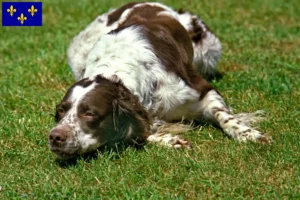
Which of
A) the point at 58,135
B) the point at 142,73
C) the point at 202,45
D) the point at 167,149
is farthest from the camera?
the point at 202,45

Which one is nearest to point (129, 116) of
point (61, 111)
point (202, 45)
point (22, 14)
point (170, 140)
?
point (170, 140)

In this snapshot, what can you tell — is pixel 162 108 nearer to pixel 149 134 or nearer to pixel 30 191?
pixel 149 134

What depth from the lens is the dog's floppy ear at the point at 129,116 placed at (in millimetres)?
5020

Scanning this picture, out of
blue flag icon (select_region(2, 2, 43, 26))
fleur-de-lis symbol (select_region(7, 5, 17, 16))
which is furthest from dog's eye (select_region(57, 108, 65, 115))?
fleur-de-lis symbol (select_region(7, 5, 17, 16))

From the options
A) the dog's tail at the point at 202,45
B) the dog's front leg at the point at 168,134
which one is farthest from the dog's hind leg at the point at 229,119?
the dog's tail at the point at 202,45

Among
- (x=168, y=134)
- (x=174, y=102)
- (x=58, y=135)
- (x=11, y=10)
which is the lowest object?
(x=11, y=10)

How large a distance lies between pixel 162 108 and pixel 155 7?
60.9 inches

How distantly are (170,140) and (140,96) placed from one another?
1.32 ft

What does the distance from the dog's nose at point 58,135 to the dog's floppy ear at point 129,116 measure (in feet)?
1.48

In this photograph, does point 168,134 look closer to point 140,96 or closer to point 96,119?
point 140,96

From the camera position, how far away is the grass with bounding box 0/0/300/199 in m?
4.34

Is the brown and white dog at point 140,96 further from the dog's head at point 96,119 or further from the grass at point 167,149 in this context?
the grass at point 167,149

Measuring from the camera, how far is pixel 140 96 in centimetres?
527

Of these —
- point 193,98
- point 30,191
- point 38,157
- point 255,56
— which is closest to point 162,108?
point 193,98
